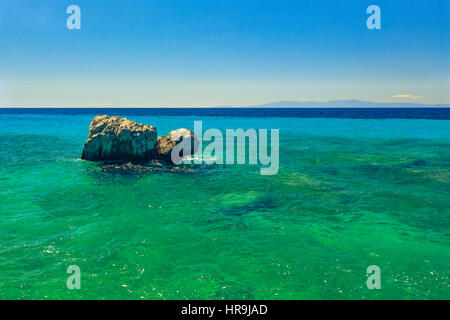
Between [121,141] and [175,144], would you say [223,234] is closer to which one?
[175,144]

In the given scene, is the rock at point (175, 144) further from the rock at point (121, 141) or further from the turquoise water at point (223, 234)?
the turquoise water at point (223, 234)

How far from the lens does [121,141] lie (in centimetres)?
2445

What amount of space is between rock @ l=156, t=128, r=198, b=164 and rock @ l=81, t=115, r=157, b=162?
947mm

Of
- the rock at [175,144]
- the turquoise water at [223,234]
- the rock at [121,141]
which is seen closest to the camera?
the turquoise water at [223,234]

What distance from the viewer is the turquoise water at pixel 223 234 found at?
8289 mm

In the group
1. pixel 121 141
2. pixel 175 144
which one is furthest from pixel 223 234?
pixel 121 141

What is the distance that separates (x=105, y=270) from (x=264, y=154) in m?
24.3

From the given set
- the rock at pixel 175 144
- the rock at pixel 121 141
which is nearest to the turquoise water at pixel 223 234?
the rock at pixel 121 141

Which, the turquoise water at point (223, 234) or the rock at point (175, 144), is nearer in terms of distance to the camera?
the turquoise water at point (223, 234)

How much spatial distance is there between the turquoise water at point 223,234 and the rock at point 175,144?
3772 mm

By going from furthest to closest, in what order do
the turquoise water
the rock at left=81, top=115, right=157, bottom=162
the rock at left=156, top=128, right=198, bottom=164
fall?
the rock at left=156, top=128, right=198, bottom=164
the rock at left=81, top=115, right=157, bottom=162
the turquoise water

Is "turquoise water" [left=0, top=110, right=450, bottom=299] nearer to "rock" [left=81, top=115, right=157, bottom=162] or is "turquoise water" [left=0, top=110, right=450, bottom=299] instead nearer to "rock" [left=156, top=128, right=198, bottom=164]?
"rock" [left=81, top=115, right=157, bottom=162]

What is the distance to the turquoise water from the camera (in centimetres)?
829

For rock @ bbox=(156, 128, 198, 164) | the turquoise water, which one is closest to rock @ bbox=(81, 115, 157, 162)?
rock @ bbox=(156, 128, 198, 164)
